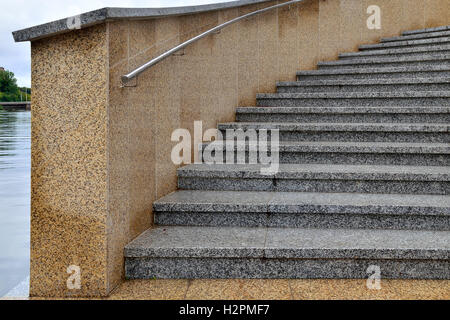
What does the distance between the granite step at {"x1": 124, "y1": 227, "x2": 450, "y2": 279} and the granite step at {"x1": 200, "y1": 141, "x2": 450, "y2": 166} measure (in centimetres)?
105

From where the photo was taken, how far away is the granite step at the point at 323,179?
3.04 meters

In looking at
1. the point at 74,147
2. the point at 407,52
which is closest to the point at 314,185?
the point at 74,147

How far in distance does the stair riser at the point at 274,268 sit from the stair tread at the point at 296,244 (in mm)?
40

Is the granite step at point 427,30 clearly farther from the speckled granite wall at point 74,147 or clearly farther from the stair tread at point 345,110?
the speckled granite wall at point 74,147

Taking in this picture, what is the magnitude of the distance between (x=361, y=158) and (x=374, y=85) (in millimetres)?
1682

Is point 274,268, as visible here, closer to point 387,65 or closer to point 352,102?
point 352,102

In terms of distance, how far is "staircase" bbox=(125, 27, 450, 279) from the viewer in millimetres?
2396

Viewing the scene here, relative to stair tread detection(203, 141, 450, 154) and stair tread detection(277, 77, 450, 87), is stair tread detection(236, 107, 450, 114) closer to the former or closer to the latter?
stair tread detection(203, 141, 450, 154)

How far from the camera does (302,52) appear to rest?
19.3 ft

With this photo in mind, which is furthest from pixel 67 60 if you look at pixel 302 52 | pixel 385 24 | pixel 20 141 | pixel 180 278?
pixel 20 141

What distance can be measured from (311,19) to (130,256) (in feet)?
16.2

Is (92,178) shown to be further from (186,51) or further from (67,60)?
(186,51)

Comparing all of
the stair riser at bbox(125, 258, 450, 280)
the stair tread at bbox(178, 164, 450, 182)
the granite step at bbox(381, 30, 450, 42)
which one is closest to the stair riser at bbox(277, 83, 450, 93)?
the stair tread at bbox(178, 164, 450, 182)

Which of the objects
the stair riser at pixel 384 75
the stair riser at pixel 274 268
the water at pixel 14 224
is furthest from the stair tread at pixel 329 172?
the stair riser at pixel 384 75
